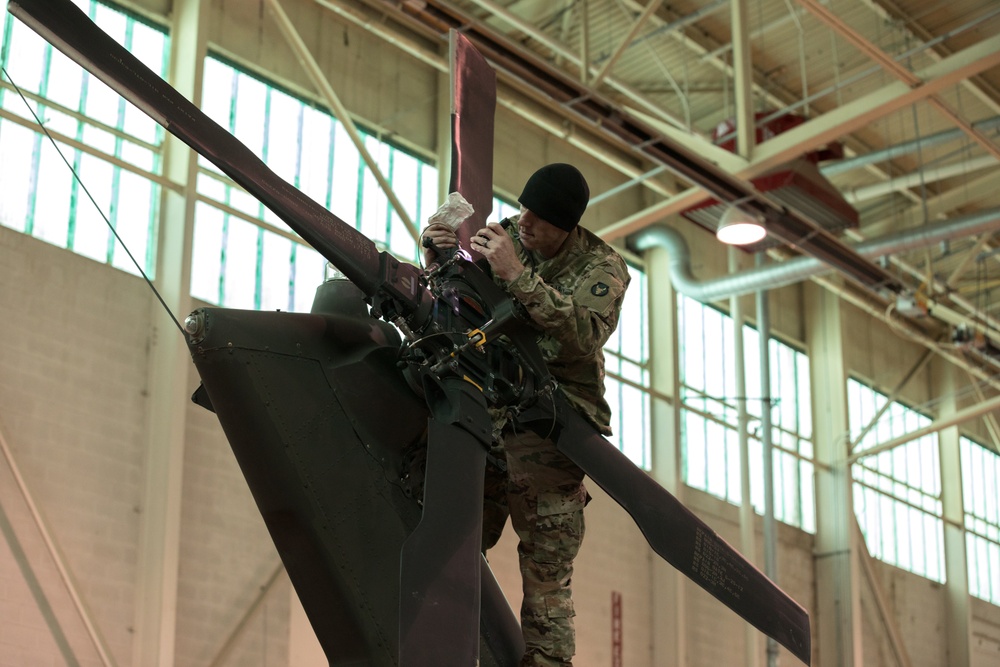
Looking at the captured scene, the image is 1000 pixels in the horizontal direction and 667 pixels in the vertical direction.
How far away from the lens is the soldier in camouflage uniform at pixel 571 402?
620 centimetres

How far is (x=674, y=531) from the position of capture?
5934mm

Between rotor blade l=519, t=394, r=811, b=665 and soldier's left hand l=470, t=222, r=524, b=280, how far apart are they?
74 centimetres

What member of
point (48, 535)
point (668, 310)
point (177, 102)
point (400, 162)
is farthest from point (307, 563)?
point (668, 310)

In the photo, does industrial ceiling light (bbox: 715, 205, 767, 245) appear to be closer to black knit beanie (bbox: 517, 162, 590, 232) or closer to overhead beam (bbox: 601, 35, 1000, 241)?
overhead beam (bbox: 601, 35, 1000, 241)

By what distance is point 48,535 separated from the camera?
13945 mm

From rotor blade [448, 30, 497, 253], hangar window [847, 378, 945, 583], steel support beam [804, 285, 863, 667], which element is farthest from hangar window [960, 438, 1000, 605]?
rotor blade [448, 30, 497, 253]

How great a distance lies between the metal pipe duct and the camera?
20.2 m

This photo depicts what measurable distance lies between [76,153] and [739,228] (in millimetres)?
8495

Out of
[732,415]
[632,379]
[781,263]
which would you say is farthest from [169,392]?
[732,415]

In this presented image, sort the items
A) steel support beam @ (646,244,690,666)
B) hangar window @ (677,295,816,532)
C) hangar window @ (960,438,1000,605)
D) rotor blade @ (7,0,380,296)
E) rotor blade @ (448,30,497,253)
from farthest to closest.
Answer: hangar window @ (960,438,1000,605) → hangar window @ (677,295,816,532) → steel support beam @ (646,244,690,666) → rotor blade @ (448,30,497,253) → rotor blade @ (7,0,380,296)

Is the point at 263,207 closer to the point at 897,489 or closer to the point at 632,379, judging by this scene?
the point at 632,379

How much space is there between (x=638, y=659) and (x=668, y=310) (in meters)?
6.60

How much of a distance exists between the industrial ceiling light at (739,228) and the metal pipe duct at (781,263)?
383 centimetres

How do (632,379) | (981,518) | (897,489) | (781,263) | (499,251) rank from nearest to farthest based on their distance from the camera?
(499,251) → (781,263) → (632,379) → (897,489) → (981,518)
